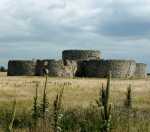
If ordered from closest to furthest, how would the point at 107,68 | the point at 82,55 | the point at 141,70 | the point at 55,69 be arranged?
the point at 55,69 → the point at 107,68 → the point at 141,70 → the point at 82,55

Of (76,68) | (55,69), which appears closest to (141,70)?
(76,68)

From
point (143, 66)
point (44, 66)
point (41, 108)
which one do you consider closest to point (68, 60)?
point (44, 66)

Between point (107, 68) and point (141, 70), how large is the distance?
270 inches

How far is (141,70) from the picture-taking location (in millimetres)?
71438

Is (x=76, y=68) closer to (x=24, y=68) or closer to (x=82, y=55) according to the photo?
(x=82, y=55)

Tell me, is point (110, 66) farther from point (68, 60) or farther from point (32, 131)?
point (32, 131)

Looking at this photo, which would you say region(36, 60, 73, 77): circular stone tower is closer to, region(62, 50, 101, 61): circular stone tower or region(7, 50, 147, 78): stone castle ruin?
region(7, 50, 147, 78): stone castle ruin

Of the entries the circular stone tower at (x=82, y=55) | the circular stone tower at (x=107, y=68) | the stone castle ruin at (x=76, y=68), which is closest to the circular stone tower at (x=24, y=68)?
the stone castle ruin at (x=76, y=68)

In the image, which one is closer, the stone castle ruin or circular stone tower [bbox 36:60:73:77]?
circular stone tower [bbox 36:60:73:77]

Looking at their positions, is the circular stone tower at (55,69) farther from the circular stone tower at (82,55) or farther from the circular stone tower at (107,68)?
the circular stone tower at (82,55)

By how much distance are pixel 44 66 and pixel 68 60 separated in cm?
403

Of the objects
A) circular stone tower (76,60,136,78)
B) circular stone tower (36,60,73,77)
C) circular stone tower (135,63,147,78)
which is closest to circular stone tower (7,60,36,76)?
circular stone tower (36,60,73,77)

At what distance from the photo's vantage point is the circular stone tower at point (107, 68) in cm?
6656

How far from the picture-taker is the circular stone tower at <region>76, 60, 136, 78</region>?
66.6 m
